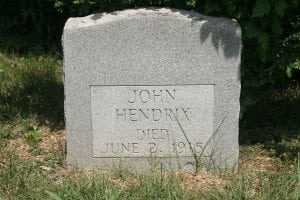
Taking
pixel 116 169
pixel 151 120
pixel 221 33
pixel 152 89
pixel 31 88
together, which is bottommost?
pixel 116 169

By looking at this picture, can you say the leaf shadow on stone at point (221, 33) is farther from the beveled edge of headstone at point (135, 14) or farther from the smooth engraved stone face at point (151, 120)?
the smooth engraved stone face at point (151, 120)

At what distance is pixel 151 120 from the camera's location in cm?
375

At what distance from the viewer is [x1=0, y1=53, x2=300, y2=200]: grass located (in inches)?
131

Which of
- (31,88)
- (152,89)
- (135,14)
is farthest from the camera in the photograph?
(31,88)

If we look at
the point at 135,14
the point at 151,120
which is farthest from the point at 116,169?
the point at 135,14

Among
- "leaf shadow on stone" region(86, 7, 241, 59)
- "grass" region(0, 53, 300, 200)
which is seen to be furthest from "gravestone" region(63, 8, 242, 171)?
"grass" region(0, 53, 300, 200)

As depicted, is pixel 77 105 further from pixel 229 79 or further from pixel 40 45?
pixel 40 45

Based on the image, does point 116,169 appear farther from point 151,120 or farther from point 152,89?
point 152,89

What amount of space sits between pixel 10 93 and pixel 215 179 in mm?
2347

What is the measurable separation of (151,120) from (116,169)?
0.40 metres

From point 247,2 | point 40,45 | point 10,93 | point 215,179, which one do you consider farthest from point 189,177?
point 40,45

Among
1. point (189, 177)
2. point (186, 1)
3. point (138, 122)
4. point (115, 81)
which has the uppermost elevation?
point (186, 1)

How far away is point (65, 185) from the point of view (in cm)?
336

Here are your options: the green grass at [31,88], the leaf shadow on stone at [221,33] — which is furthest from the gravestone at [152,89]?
the green grass at [31,88]
